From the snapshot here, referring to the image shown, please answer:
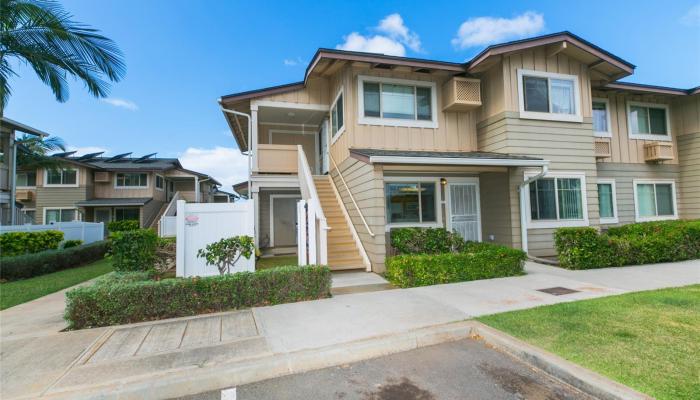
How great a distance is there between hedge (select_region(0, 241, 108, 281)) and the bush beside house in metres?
9.85

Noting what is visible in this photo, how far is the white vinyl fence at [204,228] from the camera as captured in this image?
678 centimetres

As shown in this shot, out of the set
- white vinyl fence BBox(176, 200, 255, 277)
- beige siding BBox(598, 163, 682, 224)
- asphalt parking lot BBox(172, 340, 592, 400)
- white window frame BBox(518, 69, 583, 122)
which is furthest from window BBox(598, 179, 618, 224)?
white vinyl fence BBox(176, 200, 255, 277)

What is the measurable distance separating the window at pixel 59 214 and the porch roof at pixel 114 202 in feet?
3.99

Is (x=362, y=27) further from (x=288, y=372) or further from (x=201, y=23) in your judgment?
(x=288, y=372)

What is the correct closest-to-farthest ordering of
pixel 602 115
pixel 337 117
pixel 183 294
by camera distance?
1. pixel 183 294
2. pixel 337 117
3. pixel 602 115

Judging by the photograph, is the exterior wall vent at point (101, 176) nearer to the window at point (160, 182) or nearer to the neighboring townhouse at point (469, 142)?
the window at point (160, 182)

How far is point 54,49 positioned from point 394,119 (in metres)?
9.38

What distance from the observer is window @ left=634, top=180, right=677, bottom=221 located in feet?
37.9

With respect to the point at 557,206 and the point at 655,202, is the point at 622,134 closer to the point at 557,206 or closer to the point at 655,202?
the point at 655,202

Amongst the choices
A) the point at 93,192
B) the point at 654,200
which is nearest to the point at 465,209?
the point at 654,200

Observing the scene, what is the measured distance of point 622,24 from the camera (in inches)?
440

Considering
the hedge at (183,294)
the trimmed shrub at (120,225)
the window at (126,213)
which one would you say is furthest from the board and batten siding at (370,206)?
the window at (126,213)

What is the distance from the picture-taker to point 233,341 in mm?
3758

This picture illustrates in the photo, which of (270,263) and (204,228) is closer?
(204,228)
